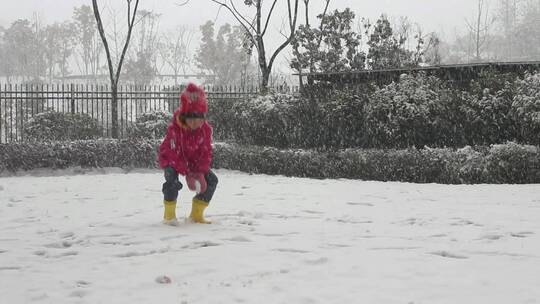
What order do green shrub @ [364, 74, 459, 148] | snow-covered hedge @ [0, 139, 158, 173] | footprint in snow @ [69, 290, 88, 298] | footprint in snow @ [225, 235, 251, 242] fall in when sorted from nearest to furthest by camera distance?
footprint in snow @ [69, 290, 88, 298], footprint in snow @ [225, 235, 251, 242], green shrub @ [364, 74, 459, 148], snow-covered hedge @ [0, 139, 158, 173]

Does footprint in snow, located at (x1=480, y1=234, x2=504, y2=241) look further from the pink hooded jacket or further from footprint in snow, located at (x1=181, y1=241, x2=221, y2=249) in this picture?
the pink hooded jacket

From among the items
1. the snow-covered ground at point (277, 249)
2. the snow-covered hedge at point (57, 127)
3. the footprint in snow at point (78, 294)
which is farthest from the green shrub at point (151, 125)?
the footprint in snow at point (78, 294)

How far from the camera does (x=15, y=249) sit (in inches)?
181

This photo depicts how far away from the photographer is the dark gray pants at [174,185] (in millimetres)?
5480

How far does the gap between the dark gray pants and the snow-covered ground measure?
33cm

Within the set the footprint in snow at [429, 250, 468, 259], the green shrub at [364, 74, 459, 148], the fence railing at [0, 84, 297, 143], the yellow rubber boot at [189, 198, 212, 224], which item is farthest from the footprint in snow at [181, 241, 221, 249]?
the fence railing at [0, 84, 297, 143]

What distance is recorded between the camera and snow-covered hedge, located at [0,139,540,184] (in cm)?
970

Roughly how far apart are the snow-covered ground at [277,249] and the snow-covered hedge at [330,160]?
5.51 feet

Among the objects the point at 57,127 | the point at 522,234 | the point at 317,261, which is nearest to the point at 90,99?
the point at 57,127

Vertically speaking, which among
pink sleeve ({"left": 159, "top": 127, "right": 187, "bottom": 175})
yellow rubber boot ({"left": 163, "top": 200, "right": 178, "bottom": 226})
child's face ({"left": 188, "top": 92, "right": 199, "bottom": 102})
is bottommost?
yellow rubber boot ({"left": 163, "top": 200, "right": 178, "bottom": 226})

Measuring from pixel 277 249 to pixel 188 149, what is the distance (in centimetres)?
158

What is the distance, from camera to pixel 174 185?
552 cm

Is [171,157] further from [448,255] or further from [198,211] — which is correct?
[448,255]

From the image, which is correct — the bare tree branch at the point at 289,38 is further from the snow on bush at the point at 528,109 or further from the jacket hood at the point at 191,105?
the jacket hood at the point at 191,105
